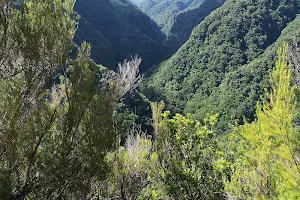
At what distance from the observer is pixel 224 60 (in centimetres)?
5238

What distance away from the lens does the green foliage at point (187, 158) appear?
5461 millimetres

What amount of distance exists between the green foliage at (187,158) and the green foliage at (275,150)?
0.58 metres

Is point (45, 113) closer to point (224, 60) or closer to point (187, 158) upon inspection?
point (187, 158)

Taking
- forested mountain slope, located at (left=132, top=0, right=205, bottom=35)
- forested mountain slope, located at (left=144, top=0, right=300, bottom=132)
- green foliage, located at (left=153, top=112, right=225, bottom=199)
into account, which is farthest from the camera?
forested mountain slope, located at (left=132, top=0, right=205, bottom=35)

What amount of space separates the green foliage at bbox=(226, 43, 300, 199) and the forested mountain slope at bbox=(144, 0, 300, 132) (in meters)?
35.5

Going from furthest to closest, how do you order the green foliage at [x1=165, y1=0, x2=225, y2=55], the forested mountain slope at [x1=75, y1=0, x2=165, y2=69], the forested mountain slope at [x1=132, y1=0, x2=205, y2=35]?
the forested mountain slope at [x1=132, y1=0, x2=205, y2=35], the green foliage at [x1=165, y1=0, x2=225, y2=55], the forested mountain slope at [x1=75, y1=0, x2=165, y2=69]

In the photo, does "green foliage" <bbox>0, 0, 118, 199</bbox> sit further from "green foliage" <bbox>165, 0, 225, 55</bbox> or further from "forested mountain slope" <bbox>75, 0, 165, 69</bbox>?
"green foliage" <bbox>165, 0, 225, 55</bbox>

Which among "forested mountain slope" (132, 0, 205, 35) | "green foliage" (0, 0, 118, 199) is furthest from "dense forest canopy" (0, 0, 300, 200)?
"forested mountain slope" (132, 0, 205, 35)

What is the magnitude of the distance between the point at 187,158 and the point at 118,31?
73964 mm

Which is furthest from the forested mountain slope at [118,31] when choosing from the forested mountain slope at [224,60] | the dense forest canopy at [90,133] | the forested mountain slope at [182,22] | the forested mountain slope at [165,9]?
the dense forest canopy at [90,133]

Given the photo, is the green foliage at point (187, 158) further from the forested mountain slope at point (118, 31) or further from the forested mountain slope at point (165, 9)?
the forested mountain slope at point (165, 9)

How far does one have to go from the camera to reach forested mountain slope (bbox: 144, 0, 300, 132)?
141 ft

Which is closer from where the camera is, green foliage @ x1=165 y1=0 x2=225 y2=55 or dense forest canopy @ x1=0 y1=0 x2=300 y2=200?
dense forest canopy @ x1=0 y1=0 x2=300 y2=200

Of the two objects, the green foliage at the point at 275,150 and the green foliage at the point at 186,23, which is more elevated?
the green foliage at the point at 186,23
